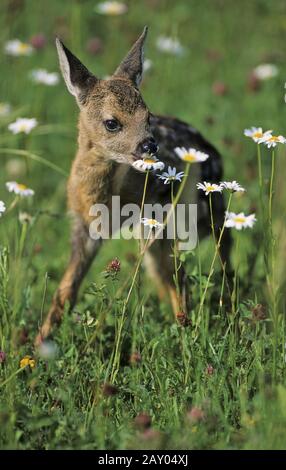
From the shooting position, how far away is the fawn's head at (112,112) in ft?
15.3

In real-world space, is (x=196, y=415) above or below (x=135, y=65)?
below

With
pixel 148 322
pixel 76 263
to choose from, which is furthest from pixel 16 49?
pixel 148 322

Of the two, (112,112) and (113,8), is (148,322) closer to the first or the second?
(112,112)

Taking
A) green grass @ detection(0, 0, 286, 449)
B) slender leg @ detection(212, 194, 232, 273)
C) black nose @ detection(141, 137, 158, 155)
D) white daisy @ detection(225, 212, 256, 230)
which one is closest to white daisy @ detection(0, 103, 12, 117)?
green grass @ detection(0, 0, 286, 449)

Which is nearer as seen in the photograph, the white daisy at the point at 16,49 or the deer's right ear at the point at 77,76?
the deer's right ear at the point at 77,76

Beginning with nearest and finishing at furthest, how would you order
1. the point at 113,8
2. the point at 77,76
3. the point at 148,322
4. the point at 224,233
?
the point at 148,322 → the point at 77,76 → the point at 224,233 → the point at 113,8

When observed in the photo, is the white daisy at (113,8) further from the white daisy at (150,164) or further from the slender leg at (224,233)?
the white daisy at (150,164)

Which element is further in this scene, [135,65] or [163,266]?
[163,266]

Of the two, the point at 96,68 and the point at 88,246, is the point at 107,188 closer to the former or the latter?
the point at 88,246

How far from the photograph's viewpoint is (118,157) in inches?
189

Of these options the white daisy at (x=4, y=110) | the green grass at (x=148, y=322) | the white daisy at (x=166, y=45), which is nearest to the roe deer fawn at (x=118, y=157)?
the green grass at (x=148, y=322)

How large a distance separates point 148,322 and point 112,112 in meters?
1.26

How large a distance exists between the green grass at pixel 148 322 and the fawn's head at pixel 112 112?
1.77ft

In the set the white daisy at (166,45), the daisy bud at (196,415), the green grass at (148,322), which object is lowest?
the daisy bud at (196,415)
